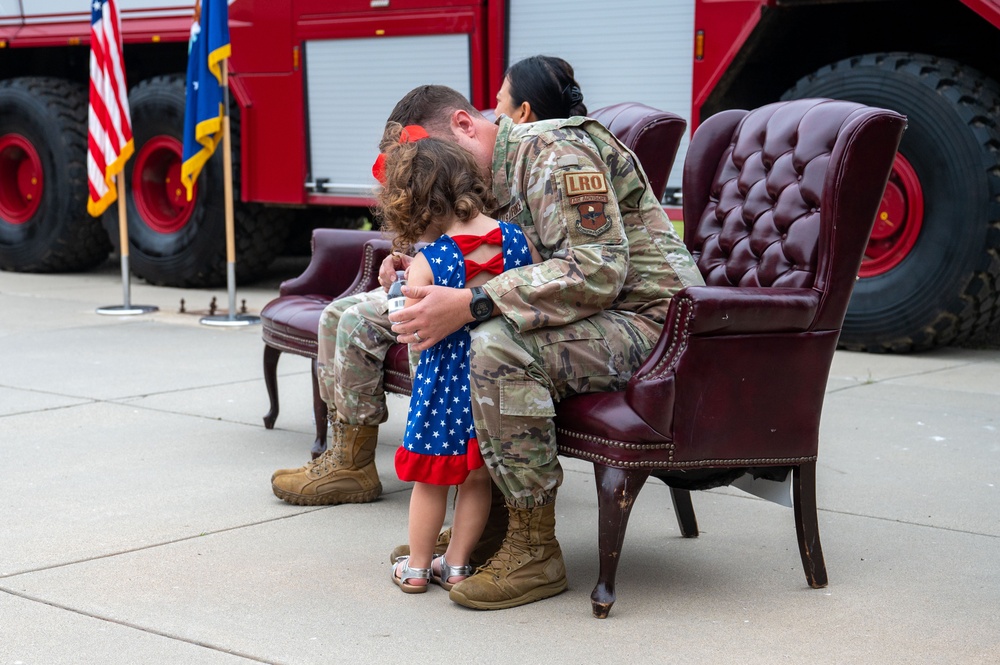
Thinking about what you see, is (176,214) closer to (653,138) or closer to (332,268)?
(332,268)

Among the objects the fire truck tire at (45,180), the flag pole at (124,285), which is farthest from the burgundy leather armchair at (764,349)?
the fire truck tire at (45,180)

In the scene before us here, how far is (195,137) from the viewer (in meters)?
7.62

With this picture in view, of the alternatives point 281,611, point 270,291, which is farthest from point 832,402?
point 270,291

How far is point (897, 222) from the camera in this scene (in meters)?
6.38

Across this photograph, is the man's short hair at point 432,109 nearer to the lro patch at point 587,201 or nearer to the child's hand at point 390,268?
the lro patch at point 587,201

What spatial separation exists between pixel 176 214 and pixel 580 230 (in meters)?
6.80

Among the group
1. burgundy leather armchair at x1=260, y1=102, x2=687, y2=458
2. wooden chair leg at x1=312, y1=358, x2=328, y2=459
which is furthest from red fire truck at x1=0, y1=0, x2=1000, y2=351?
wooden chair leg at x1=312, y1=358, x2=328, y2=459

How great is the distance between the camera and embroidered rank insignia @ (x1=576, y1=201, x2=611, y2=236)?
120 inches

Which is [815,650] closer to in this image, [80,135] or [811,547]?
[811,547]

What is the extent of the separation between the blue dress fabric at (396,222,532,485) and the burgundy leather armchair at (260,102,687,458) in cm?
65

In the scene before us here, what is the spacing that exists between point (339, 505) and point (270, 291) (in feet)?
17.9

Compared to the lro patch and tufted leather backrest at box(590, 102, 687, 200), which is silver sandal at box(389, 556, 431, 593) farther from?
tufted leather backrest at box(590, 102, 687, 200)

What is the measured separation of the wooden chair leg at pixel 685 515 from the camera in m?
3.60

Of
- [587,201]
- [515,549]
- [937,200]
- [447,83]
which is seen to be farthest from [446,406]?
[447,83]
